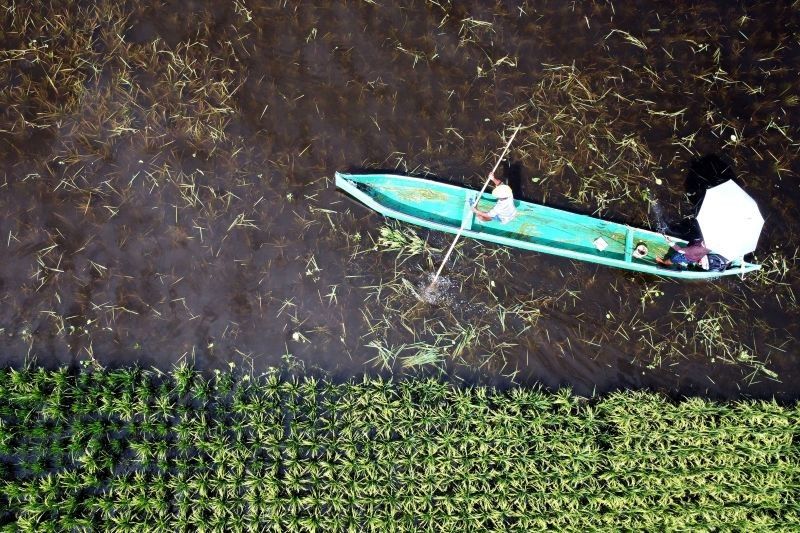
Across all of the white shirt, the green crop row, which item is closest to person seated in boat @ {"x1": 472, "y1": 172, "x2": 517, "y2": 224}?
the white shirt

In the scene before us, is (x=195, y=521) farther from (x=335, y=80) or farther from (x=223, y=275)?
(x=335, y=80)

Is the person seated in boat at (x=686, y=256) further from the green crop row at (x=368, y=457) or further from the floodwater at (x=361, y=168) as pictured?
the green crop row at (x=368, y=457)

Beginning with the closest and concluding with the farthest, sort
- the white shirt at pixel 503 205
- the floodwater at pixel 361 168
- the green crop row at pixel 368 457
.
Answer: the white shirt at pixel 503 205 → the green crop row at pixel 368 457 → the floodwater at pixel 361 168

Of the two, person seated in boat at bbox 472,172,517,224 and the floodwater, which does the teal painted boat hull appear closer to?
person seated in boat at bbox 472,172,517,224

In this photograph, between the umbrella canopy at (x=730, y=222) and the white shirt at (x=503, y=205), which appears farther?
the umbrella canopy at (x=730, y=222)

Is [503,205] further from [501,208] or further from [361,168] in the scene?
[361,168]

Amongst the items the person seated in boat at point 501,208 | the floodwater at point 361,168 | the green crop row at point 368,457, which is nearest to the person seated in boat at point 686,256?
the floodwater at point 361,168

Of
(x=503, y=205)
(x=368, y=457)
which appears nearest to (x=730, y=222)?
(x=503, y=205)
